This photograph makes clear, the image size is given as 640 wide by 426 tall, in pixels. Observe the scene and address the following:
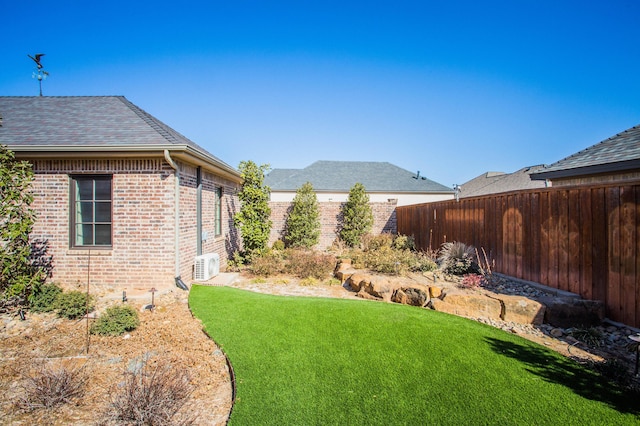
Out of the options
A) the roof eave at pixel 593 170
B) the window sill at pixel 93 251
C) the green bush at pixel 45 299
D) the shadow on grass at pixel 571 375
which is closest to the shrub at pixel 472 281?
the shadow on grass at pixel 571 375

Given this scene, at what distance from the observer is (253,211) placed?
10336 mm

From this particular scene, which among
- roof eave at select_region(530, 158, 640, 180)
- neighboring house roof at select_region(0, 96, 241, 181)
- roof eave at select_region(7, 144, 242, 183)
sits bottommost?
roof eave at select_region(530, 158, 640, 180)

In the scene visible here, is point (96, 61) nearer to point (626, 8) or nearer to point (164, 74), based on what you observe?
point (164, 74)

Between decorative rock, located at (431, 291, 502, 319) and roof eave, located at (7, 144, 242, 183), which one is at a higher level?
roof eave, located at (7, 144, 242, 183)

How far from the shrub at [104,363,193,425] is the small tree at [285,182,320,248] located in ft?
35.7

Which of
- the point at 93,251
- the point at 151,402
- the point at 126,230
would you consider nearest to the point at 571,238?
the point at 151,402

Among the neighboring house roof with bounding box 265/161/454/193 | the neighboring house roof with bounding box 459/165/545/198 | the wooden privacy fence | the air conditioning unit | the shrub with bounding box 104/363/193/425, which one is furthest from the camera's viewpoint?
the neighboring house roof with bounding box 265/161/454/193

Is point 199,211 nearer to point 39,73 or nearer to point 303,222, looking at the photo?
point 303,222

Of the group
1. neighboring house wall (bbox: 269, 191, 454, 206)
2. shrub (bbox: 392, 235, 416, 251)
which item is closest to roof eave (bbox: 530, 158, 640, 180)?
shrub (bbox: 392, 235, 416, 251)

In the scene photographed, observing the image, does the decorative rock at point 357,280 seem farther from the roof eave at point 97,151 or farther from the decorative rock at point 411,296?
the roof eave at point 97,151

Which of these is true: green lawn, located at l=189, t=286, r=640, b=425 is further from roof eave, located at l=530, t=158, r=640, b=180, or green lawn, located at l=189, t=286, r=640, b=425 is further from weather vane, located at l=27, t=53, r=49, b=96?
weather vane, located at l=27, t=53, r=49, b=96

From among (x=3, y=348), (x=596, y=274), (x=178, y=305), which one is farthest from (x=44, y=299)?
(x=596, y=274)

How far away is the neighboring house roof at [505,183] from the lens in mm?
20636

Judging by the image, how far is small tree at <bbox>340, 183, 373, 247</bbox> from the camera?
14664 millimetres
